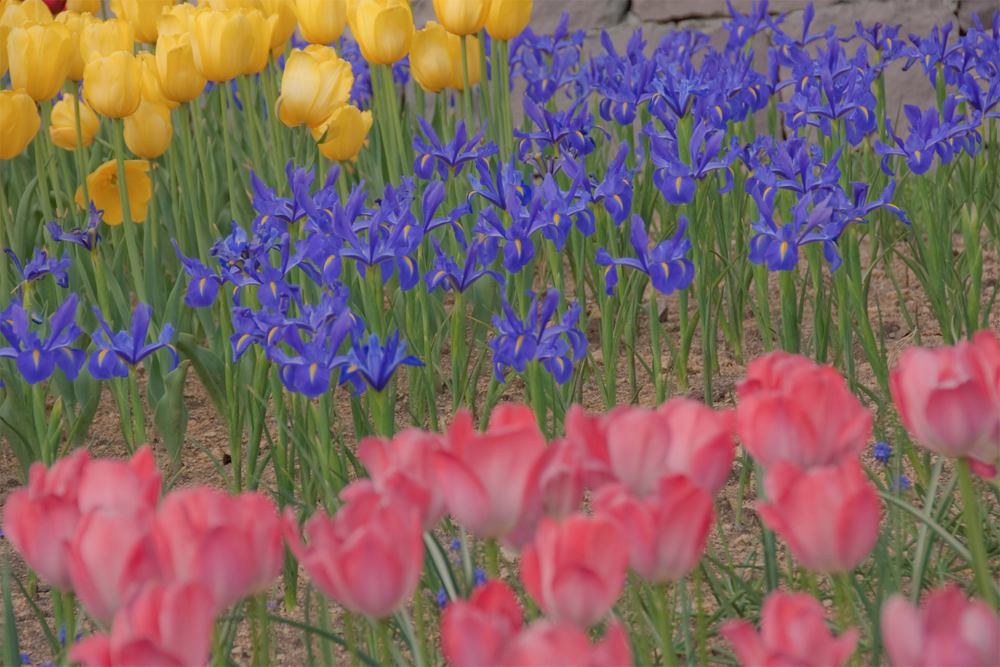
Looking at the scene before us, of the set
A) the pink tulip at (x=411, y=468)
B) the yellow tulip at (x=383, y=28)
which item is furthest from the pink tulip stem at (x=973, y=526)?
the yellow tulip at (x=383, y=28)

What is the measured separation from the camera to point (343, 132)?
3.11 m

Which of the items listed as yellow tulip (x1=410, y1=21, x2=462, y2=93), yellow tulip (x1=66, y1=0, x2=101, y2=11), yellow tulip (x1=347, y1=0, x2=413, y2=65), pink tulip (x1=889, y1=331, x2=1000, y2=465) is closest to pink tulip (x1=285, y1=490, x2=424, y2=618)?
pink tulip (x1=889, y1=331, x2=1000, y2=465)

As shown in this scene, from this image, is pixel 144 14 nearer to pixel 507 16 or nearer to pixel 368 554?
pixel 507 16

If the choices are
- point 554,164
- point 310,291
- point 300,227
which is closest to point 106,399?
point 310,291

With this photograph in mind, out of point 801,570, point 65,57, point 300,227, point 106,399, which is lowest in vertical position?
point 106,399

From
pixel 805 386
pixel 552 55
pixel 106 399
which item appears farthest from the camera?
pixel 552 55

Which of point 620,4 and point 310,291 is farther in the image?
point 620,4

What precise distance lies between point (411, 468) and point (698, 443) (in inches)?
9.0

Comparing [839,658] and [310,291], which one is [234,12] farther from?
[839,658]

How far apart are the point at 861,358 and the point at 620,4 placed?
271cm

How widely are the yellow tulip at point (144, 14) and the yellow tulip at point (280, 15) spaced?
0.87 ft

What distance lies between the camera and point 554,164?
2.89 metres

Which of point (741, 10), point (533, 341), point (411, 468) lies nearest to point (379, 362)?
point (533, 341)

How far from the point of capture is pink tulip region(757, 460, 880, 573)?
0.99 meters
